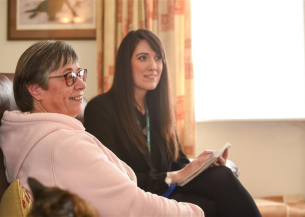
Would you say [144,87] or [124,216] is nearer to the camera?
[124,216]

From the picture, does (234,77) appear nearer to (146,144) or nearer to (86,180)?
(146,144)

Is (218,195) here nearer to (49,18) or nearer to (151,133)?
(151,133)

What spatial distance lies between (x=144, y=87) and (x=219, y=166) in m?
0.61

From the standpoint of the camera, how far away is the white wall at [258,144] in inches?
119

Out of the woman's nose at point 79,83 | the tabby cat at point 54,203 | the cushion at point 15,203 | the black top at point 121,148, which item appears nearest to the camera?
the tabby cat at point 54,203

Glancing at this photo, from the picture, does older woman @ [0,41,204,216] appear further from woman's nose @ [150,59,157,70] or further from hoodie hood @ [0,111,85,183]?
woman's nose @ [150,59,157,70]

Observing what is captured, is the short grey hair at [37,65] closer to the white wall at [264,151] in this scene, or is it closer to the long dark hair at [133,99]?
the long dark hair at [133,99]

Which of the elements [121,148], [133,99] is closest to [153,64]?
[133,99]

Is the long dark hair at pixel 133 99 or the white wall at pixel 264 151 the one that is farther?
the white wall at pixel 264 151

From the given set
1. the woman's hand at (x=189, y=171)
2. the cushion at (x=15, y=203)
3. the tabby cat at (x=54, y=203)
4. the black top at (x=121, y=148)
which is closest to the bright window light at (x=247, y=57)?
the black top at (x=121, y=148)

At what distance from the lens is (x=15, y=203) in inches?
37.8

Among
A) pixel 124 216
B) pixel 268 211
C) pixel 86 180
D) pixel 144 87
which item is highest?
pixel 144 87

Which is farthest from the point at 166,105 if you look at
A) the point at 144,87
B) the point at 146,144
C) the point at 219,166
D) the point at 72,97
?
the point at 72,97

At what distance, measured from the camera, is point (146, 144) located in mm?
1939
